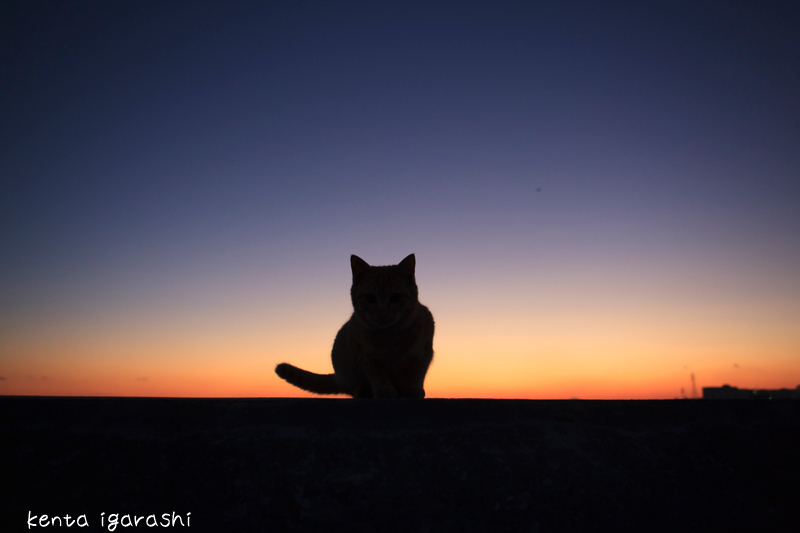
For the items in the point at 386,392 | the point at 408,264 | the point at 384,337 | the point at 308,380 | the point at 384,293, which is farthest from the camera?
the point at 308,380

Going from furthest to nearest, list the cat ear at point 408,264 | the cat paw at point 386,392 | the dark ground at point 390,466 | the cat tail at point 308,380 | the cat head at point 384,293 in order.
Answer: the cat tail at point 308,380
the cat ear at point 408,264
the cat head at point 384,293
the cat paw at point 386,392
the dark ground at point 390,466

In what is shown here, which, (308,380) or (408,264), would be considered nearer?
(408,264)

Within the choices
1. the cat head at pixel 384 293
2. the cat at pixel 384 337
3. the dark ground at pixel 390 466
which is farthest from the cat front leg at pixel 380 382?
the dark ground at pixel 390 466

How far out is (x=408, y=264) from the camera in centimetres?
373

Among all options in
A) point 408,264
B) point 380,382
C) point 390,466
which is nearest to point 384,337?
point 380,382

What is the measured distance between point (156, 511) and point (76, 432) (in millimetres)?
484

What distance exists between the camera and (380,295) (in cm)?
340

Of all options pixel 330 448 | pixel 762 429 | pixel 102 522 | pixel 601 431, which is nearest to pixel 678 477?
pixel 601 431

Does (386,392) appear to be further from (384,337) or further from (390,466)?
(390,466)

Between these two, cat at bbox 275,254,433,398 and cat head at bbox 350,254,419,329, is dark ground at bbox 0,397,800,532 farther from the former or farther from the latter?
cat head at bbox 350,254,419,329

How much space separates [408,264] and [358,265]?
1.44 feet

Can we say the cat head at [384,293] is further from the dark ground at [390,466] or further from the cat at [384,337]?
the dark ground at [390,466]

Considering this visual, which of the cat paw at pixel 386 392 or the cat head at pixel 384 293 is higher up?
the cat head at pixel 384 293

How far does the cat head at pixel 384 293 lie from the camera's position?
331cm
